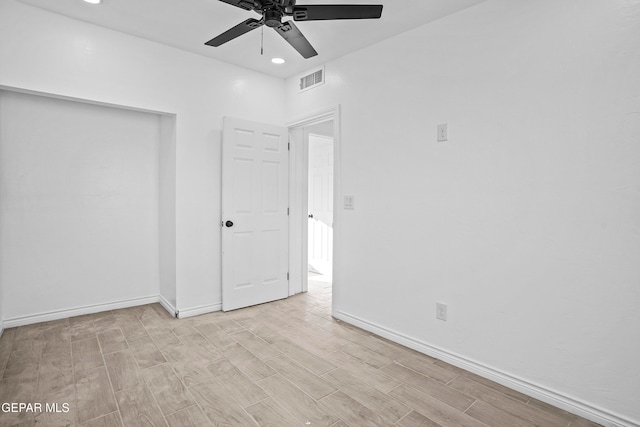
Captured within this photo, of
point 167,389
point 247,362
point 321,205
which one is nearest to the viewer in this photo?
point 167,389

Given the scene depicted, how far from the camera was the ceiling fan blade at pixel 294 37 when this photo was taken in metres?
2.15

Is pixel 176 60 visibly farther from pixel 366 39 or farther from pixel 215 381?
pixel 215 381

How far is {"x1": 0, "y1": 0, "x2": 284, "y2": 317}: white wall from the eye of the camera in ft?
8.71

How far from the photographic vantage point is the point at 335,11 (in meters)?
1.99

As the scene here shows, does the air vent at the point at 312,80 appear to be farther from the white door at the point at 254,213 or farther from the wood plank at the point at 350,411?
the wood plank at the point at 350,411

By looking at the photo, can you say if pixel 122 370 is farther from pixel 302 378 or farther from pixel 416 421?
pixel 416 421

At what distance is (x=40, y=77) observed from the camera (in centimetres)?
270

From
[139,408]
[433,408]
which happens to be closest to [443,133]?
[433,408]

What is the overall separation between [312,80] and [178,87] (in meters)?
1.38

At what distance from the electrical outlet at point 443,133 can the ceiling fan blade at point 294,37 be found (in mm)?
1114

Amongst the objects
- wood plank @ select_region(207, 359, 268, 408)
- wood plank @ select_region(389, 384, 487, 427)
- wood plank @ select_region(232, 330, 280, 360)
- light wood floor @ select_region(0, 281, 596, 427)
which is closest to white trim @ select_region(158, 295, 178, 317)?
light wood floor @ select_region(0, 281, 596, 427)

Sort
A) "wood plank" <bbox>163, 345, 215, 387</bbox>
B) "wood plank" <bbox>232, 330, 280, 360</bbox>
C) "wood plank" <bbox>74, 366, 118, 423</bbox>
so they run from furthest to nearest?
"wood plank" <bbox>232, 330, 280, 360</bbox>, "wood plank" <bbox>163, 345, 215, 387</bbox>, "wood plank" <bbox>74, 366, 118, 423</bbox>

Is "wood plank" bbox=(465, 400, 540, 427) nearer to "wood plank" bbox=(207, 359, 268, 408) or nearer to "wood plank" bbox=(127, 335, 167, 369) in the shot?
"wood plank" bbox=(207, 359, 268, 408)

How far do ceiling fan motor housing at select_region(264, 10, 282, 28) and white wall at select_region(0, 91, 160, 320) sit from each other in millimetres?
2250
